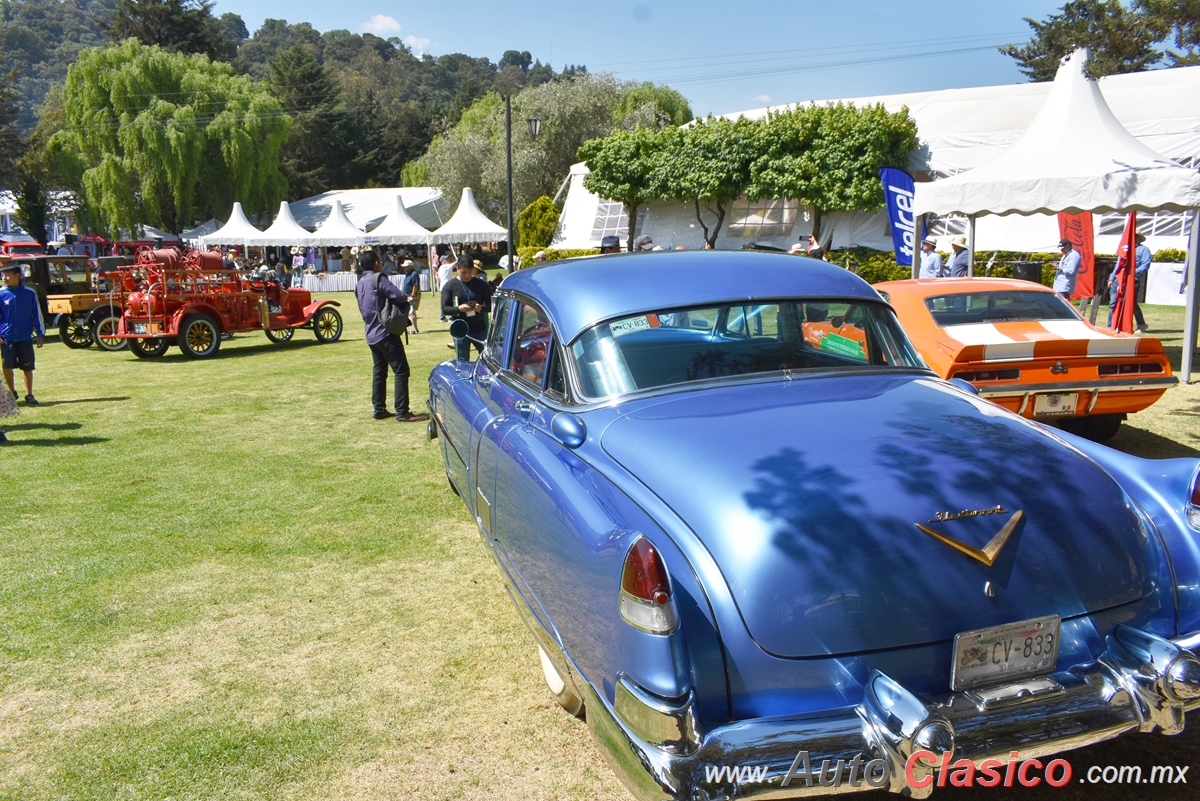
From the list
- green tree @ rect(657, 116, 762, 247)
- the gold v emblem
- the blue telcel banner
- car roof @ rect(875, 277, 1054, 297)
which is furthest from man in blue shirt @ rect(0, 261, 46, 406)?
green tree @ rect(657, 116, 762, 247)

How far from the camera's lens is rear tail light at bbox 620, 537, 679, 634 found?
2.31 meters

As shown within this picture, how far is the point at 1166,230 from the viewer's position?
22.7m

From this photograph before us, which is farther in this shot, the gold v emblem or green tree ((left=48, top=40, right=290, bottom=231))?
green tree ((left=48, top=40, right=290, bottom=231))

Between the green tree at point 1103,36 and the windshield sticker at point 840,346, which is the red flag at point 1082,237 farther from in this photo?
the green tree at point 1103,36

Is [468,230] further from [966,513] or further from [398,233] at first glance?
[966,513]

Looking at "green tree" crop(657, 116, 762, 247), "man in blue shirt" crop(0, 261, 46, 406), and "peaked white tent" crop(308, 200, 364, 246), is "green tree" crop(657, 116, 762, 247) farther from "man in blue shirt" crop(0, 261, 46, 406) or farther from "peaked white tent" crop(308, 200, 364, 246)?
"man in blue shirt" crop(0, 261, 46, 406)

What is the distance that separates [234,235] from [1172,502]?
32.5 meters

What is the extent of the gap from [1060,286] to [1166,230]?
12842 mm

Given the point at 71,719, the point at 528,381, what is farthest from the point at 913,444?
the point at 71,719

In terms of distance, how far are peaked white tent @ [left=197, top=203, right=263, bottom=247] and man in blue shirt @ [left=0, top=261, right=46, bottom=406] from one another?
2194 cm

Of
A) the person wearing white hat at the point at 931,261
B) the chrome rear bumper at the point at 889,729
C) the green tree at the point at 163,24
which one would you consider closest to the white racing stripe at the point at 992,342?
the chrome rear bumper at the point at 889,729

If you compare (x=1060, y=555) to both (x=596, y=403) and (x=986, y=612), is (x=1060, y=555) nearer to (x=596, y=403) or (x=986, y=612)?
(x=986, y=612)

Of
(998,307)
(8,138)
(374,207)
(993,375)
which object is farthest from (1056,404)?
(8,138)

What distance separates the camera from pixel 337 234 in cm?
3039
